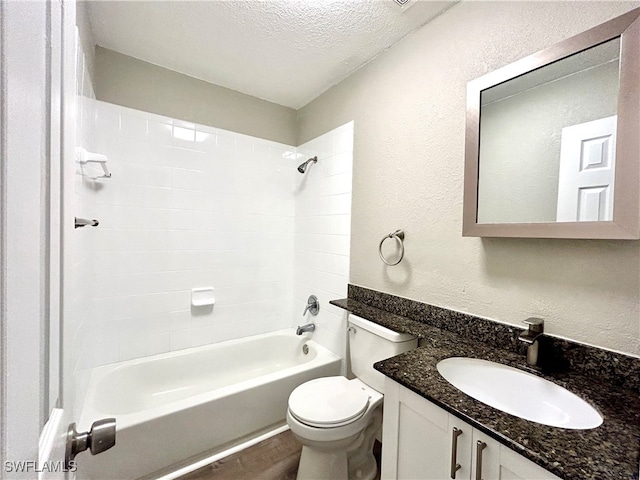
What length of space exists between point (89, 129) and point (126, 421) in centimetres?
160

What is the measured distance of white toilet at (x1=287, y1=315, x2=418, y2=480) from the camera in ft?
4.22

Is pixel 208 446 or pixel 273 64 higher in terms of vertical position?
pixel 273 64

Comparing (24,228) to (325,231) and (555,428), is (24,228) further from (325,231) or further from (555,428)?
(325,231)

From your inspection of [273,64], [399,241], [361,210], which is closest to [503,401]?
[399,241]

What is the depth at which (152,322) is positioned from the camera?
2.01m

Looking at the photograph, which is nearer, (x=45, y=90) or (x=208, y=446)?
(x=45, y=90)

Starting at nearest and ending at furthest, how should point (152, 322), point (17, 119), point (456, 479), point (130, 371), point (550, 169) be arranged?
point (17, 119) < point (456, 479) < point (550, 169) < point (130, 371) < point (152, 322)

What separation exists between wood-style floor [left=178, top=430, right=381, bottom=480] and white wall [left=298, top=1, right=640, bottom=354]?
3.70 ft

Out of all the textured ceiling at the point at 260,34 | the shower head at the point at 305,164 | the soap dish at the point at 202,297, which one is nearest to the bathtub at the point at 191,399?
the soap dish at the point at 202,297

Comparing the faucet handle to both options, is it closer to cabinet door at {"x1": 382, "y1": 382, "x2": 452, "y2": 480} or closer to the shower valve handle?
cabinet door at {"x1": 382, "y1": 382, "x2": 452, "y2": 480}

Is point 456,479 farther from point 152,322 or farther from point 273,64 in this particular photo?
point 273,64

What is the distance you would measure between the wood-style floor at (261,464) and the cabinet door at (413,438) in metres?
0.78

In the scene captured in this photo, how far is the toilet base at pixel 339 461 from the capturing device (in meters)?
1.35

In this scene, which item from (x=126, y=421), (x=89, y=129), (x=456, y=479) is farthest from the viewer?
(x=89, y=129)
